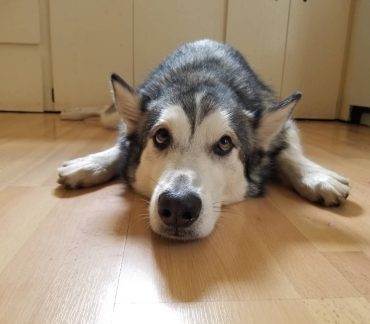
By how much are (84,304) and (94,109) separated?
13.6 feet

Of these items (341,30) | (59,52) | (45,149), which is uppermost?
(341,30)

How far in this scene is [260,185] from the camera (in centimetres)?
209

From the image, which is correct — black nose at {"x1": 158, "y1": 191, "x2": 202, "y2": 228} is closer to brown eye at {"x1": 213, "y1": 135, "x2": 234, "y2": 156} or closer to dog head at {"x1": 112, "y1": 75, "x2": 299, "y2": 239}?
dog head at {"x1": 112, "y1": 75, "x2": 299, "y2": 239}

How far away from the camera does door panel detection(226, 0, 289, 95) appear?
5008 millimetres

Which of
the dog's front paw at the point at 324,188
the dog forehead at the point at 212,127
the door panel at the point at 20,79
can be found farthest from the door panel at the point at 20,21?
the dog's front paw at the point at 324,188

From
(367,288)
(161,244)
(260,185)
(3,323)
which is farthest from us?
(260,185)

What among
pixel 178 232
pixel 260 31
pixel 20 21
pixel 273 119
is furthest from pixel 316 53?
pixel 178 232

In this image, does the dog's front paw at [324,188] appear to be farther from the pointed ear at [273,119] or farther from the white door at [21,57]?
the white door at [21,57]

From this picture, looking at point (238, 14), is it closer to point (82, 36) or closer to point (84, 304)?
point (82, 36)

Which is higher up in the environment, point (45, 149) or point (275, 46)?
point (275, 46)

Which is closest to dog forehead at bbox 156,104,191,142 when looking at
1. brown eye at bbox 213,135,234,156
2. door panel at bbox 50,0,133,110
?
brown eye at bbox 213,135,234,156

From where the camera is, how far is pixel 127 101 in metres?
2.00

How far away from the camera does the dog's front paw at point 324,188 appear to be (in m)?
1.87

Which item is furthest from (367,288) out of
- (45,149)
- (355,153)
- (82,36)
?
(82,36)
